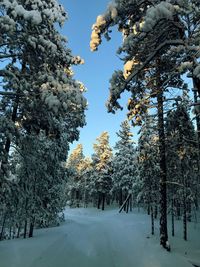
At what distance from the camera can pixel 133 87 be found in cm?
1252

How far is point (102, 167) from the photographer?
196 feet

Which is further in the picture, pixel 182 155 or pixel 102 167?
pixel 102 167

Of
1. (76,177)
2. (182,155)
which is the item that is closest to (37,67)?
(182,155)

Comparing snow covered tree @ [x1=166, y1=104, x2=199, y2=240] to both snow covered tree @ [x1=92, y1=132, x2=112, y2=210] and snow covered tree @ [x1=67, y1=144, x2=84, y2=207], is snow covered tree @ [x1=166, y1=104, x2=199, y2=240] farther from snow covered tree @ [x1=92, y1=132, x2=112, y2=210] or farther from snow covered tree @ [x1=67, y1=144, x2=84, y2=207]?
snow covered tree @ [x1=67, y1=144, x2=84, y2=207]

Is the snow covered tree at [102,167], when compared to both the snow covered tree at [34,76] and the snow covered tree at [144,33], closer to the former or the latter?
the snow covered tree at [34,76]

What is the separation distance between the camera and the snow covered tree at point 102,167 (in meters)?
59.0

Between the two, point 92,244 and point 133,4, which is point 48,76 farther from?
point 92,244

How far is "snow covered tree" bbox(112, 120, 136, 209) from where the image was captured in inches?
2002

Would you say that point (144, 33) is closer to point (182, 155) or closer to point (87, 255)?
point (87, 255)

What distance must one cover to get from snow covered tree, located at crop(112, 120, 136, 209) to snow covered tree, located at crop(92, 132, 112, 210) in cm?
511

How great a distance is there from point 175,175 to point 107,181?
104 feet

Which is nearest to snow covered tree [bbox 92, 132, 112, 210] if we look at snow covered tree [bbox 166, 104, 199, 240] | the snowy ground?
snow covered tree [bbox 166, 104, 199, 240]

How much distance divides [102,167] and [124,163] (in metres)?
8.58

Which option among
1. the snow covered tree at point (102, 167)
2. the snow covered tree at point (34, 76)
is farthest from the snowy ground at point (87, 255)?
the snow covered tree at point (102, 167)
